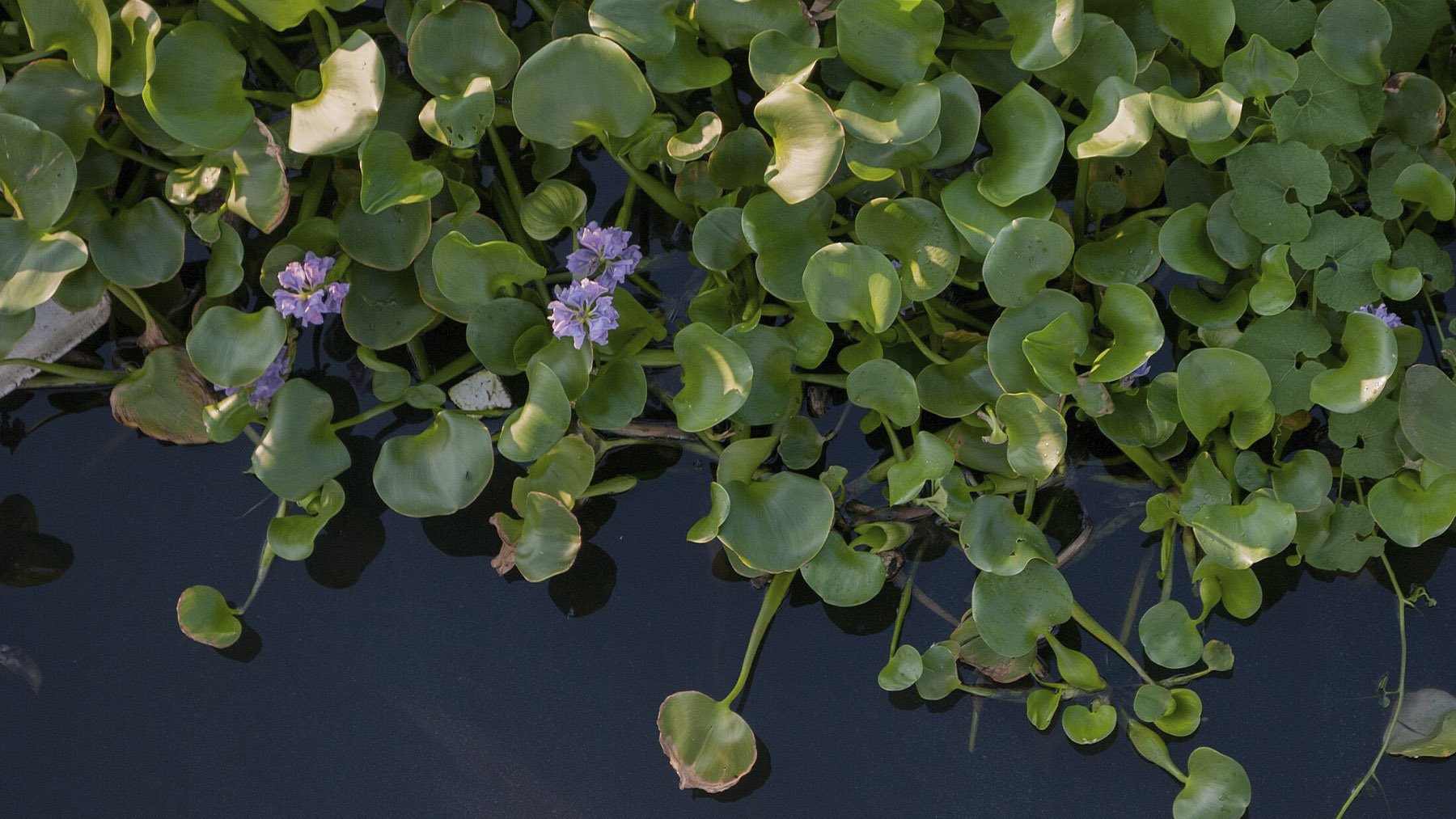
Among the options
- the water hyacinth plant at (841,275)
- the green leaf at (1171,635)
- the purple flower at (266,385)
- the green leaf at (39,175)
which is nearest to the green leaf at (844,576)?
the water hyacinth plant at (841,275)

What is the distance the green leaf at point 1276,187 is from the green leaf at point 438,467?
584 millimetres

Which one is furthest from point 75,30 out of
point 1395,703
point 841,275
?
point 1395,703

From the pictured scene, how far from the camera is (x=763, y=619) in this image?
895 millimetres

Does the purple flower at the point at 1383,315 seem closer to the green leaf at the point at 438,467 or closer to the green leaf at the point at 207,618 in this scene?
the green leaf at the point at 438,467

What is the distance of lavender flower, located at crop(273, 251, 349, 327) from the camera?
814mm

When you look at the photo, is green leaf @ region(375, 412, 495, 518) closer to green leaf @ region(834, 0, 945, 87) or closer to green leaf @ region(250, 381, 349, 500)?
green leaf @ region(250, 381, 349, 500)

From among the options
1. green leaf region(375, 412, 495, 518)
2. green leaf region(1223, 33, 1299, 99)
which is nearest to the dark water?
green leaf region(375, 412, 495, 518)

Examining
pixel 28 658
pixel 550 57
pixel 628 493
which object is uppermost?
pixel 550 57

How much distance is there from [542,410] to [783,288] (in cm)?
20

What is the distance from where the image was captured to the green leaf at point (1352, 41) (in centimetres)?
81

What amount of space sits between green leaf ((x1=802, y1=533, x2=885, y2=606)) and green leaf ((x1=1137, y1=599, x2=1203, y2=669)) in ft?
0.70

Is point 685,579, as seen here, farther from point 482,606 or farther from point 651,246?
point 651,246

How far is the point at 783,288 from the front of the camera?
0.82 metres

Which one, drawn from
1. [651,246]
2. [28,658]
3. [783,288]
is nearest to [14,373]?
[28,658]
